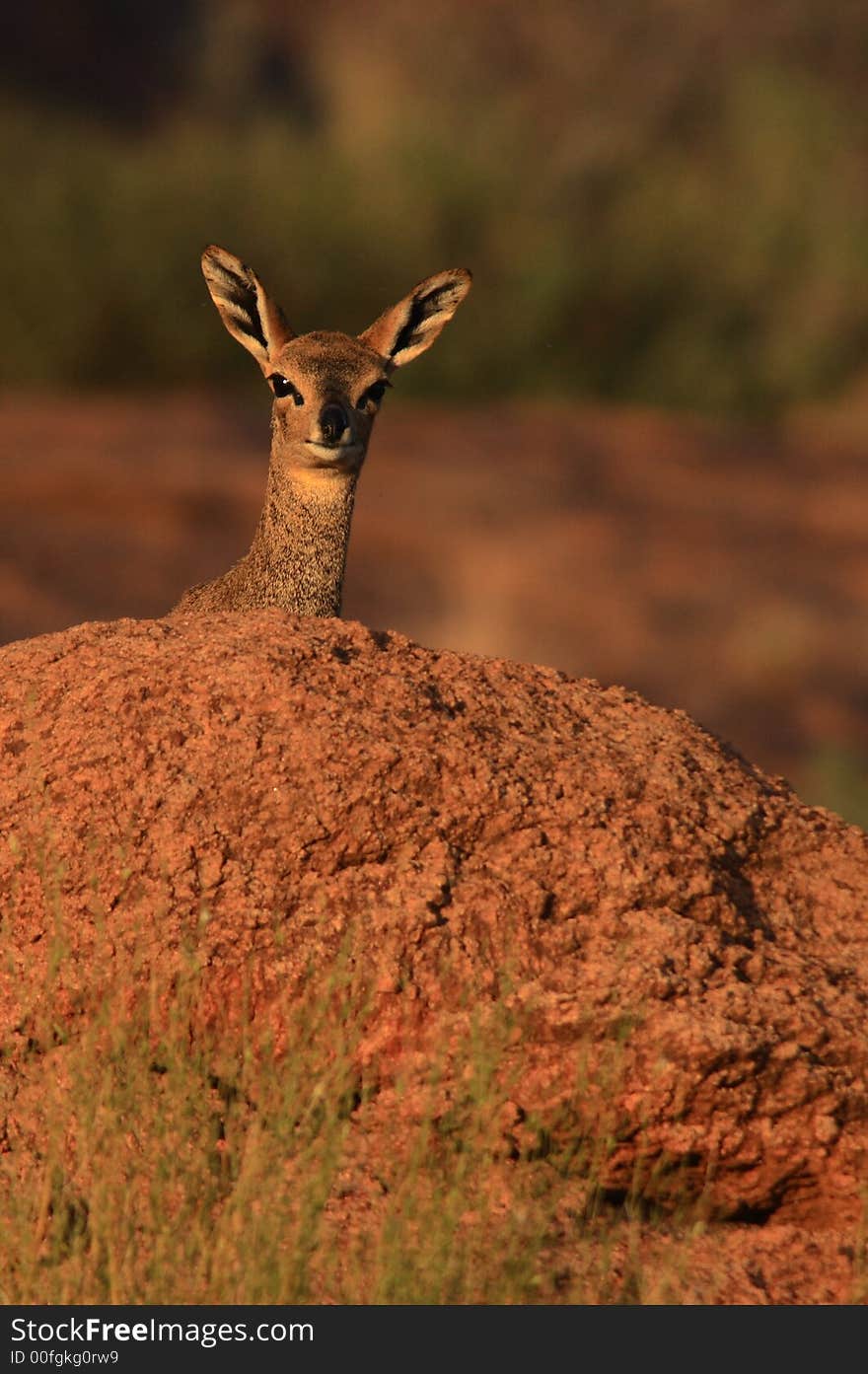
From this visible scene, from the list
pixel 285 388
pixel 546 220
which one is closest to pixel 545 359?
pixel 546 220

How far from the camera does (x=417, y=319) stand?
7.19 metres

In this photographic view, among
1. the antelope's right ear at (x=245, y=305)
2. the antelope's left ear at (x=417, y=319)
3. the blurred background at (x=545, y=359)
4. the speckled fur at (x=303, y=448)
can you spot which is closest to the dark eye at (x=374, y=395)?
the speckled fur at (x=303, y=448)

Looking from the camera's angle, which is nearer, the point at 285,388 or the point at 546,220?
the point at 285,388

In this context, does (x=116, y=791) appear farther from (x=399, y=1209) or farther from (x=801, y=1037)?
(x=801, y=1037)

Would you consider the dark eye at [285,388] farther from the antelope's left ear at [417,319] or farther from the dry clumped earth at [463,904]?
the dry clumped earth at [463,904]

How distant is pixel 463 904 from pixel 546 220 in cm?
2081

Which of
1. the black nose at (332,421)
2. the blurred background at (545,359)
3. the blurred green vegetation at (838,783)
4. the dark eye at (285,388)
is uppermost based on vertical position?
the blurred background at (545,359)

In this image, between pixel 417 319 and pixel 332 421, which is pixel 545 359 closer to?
pixel 417 319

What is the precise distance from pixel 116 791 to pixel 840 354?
20.6m

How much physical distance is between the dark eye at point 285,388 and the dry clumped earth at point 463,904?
1.66 m

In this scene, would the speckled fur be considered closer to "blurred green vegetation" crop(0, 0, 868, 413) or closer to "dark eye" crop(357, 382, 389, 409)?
"dark eye" crop(357, 382, 389, 409)

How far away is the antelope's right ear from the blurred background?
668 centimetres

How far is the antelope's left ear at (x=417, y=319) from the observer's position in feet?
23.2

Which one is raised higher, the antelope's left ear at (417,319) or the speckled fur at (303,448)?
the antelope's left ear at (417,319)
